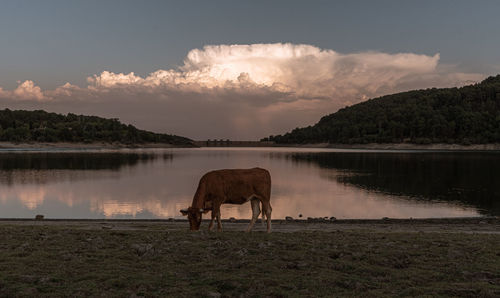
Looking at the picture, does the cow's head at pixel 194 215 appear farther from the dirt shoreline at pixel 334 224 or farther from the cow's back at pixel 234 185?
the dirt shoreline at pixel 334 224

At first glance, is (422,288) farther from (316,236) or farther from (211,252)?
(316,236)

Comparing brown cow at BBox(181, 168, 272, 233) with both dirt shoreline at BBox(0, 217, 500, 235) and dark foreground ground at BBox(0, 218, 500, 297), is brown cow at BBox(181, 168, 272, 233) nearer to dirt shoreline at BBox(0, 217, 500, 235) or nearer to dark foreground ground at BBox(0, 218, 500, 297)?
dark foreground ground at BBox(0, 218, 500, 297)

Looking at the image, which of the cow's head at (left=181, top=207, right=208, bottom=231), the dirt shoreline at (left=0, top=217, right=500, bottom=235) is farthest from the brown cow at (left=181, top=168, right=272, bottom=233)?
the dirt shoreline at (left=0, top=217, right=500, bottom=235)

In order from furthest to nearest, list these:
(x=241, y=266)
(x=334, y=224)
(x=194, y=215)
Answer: (x=334, y=224) → (x=194, y=215) → (x=241, y=266)

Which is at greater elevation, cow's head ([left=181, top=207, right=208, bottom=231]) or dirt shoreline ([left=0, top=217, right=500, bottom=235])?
cow's head ([left=181, top=207, right=208, bottom=231])

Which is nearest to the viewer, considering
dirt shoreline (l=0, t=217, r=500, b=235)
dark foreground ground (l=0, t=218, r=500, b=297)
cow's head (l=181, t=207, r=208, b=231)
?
dark foreground ground (l=0, t=218, r=500, b=297)

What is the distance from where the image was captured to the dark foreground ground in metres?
7.09

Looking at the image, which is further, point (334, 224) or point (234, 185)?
point (334, 224)

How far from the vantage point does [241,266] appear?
28.7 feet

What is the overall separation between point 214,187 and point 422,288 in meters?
8.28

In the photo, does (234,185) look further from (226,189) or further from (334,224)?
(334,224)

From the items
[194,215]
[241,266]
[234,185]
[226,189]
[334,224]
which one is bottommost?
[334,224]

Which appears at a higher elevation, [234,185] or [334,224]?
[234,185]

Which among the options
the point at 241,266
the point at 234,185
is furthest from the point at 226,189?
the point at 241,266
